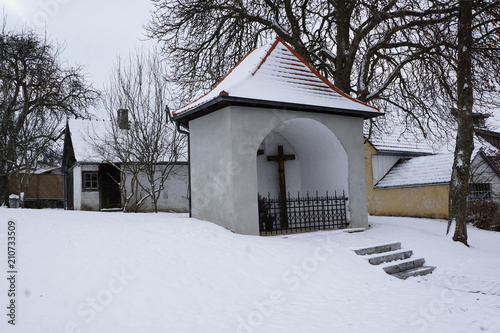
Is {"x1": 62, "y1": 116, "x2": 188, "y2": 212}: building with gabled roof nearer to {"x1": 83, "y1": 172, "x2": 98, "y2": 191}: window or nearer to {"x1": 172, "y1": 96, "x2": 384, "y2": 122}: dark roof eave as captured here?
{"x1": 83, "y1": 172, "x2": 98, "y2": 191}: window

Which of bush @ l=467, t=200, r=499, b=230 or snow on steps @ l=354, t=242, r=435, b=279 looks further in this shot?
bush @ l=467, t=200, r=499, b=230

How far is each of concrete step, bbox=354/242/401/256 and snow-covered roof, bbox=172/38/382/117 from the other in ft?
11.9

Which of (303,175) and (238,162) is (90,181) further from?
(238,162)

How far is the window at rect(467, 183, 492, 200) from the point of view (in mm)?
19266

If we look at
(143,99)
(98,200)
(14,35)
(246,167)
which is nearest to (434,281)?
(246,167)

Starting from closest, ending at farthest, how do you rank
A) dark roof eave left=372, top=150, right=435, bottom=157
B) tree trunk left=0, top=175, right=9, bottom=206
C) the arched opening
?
the arched opening, tree trunk left=0, top=175, right=9, bottom=206, dark roof eave left=372, top=150, right=435, bottom=157

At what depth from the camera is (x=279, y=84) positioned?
10.3 meters

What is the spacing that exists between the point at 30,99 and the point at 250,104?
17127 mm

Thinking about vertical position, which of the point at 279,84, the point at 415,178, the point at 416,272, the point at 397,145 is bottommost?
the point at 416,272

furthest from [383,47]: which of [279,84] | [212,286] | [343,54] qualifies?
[212,286]

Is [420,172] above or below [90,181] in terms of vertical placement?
below

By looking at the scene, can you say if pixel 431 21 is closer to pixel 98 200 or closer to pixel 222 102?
pixel 222 102

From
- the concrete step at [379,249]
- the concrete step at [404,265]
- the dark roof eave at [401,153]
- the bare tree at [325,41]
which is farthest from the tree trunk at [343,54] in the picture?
the dark roof eave at [401,153]

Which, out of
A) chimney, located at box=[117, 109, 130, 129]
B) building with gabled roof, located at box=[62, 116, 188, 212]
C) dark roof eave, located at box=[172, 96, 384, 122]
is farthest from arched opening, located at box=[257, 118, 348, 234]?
building with gabled roof, located at box=[62, 116, 188, 212]
